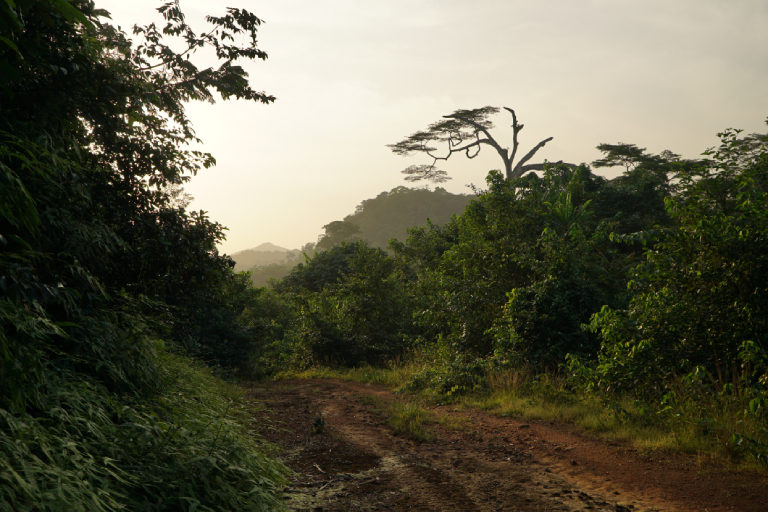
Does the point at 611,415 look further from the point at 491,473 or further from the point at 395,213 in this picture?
the point at 395,213

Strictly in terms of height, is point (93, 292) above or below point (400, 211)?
below

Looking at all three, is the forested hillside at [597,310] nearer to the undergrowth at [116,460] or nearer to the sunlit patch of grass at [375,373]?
the sunlit patch of grass at [375,373]

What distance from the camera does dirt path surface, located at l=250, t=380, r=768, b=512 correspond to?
4703 millimetres

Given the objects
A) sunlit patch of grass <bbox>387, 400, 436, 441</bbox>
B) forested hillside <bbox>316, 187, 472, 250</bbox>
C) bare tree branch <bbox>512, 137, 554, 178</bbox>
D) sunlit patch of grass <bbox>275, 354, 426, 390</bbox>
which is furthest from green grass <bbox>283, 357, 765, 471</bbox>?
forested hillside <bbox>316, 187, 472, 250</bbox>

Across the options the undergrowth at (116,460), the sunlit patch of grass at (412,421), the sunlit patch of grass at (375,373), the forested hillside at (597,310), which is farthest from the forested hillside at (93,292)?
the sunlit patch of grass at (375,373)

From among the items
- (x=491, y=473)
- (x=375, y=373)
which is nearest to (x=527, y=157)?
(x=375, y=373)

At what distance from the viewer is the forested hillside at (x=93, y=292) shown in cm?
335

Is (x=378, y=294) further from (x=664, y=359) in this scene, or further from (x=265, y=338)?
(x=664, y=359)

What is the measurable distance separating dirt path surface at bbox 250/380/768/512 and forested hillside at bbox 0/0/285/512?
79 centimetres

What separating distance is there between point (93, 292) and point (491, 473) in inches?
199

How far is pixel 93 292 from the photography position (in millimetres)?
5527

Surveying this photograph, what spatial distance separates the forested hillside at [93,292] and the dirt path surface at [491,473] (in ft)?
2.60

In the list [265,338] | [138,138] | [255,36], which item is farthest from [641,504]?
[265,338]

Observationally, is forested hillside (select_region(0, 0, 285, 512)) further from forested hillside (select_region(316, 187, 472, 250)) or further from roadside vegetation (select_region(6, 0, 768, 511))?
forested hillside (select_region(316, 187, 472, 250))
